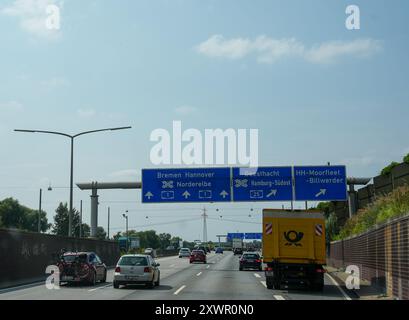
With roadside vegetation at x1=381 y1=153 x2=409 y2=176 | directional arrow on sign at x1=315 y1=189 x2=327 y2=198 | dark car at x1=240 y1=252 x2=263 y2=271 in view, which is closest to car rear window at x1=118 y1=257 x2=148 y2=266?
directional arrow on sign at x1=315 y1=189 x2=327 y2=198

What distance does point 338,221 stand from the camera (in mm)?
65312

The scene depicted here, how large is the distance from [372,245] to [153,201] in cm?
2048

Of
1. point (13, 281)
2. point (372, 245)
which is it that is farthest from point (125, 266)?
point (372, 245)

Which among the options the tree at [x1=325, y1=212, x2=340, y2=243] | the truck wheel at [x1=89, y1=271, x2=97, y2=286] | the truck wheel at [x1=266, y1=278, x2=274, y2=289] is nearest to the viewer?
the truck wheel at [x1=266, y1=278, x2=274, y2=289]

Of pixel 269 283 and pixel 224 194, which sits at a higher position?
pixel 224 194

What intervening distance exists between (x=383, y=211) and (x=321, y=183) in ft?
38.4

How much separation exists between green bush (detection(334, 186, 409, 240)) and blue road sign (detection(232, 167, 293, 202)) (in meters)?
5.30

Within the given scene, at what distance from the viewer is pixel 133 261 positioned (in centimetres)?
2703

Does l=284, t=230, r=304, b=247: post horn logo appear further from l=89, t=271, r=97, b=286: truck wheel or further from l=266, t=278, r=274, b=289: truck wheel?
l=89, t=271, r=97, b=286: truck wheel

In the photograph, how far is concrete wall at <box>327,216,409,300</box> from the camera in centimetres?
1894

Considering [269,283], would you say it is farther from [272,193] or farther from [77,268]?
[272,193]

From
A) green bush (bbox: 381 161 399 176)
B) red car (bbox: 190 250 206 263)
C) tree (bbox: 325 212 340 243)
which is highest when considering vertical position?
green bush (bbox: 381 161 399 176)

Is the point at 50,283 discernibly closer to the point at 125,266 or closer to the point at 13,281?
the point at 13,281

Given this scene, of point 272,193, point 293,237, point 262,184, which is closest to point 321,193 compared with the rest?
point 272,193
